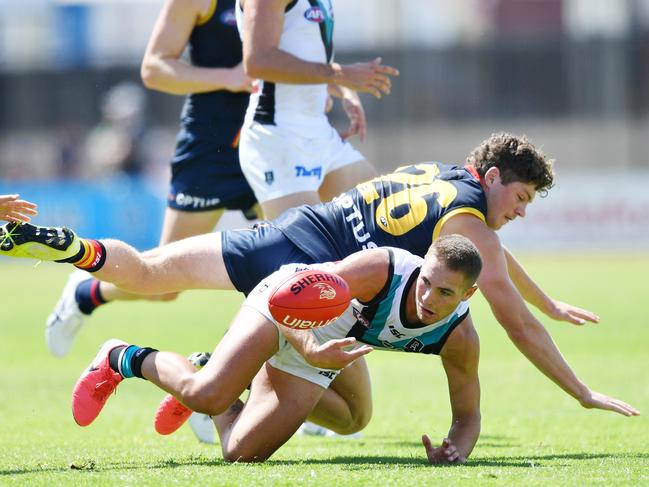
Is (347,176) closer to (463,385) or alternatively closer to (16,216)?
(463,385)

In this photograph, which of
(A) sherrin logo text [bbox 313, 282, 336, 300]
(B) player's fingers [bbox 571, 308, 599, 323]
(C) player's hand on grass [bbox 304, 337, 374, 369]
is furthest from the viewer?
(B) player's fingers [bbox 571, 308, 599, 323]

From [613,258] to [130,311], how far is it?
34.4ft

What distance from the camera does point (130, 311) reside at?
52.9ft

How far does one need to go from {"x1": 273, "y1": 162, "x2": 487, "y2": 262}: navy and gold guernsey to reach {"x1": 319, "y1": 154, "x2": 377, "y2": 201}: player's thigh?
48.5 inches

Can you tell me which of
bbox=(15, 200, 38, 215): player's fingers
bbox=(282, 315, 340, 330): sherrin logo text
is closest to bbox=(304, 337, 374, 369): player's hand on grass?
bbox=(282, 315, 340, 330): sherrin logo text

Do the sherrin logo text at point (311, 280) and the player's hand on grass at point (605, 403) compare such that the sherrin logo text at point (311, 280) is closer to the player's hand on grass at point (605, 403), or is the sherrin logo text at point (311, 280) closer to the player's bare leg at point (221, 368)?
the player's bare leg at point (221, 368)

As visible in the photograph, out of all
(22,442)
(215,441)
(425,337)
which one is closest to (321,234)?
(425,337)

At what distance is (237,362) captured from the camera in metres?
6.02

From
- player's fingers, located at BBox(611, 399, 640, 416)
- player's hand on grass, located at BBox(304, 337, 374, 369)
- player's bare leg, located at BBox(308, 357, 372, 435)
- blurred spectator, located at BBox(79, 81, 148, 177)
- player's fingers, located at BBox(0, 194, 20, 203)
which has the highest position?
player's fingers, located at BBox(0, 194, 20, 203)

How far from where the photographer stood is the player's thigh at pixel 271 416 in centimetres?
617

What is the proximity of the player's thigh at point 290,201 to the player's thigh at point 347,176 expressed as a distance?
0.27m

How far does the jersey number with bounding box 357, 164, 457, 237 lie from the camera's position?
21.2 feet

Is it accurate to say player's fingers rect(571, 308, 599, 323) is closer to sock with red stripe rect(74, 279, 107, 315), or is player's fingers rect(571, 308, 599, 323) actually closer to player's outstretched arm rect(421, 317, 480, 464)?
player's outstretched arm rect(421, 317, 480, 464)

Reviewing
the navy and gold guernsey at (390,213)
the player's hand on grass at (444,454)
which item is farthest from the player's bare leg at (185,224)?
the player's hand on grass at (444,454)
